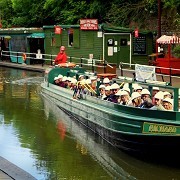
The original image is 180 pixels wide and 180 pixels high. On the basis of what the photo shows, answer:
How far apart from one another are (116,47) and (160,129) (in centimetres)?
2205

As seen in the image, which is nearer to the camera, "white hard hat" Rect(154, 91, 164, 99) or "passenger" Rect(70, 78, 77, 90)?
"white hard hat" Rect(154, 91, 164, 99)

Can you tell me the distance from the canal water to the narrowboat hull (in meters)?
0.28

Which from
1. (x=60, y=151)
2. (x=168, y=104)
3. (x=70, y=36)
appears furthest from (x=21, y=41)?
(x=168, y=104)

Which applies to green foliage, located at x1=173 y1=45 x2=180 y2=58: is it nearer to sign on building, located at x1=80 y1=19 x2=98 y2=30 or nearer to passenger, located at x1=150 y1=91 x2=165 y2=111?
sign on building, located at x1=80 y1=19 x2=98 y2=30

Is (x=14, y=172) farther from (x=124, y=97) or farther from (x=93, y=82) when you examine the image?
(x=93, y=82)

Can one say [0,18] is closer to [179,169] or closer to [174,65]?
[174,65]

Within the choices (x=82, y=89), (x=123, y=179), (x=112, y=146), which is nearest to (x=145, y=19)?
(x=82, y=89)

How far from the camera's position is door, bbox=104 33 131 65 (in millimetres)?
32469

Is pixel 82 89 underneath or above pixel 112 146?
above

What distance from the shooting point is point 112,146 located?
42.7 feet

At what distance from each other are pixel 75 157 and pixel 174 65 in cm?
1607

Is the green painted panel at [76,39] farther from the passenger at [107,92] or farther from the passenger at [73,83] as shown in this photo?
the passenger at [107,92]

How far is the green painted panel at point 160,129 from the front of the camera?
10.7m

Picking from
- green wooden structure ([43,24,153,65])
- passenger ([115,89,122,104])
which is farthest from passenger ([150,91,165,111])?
green wooden structure ([43,24,153,65])
